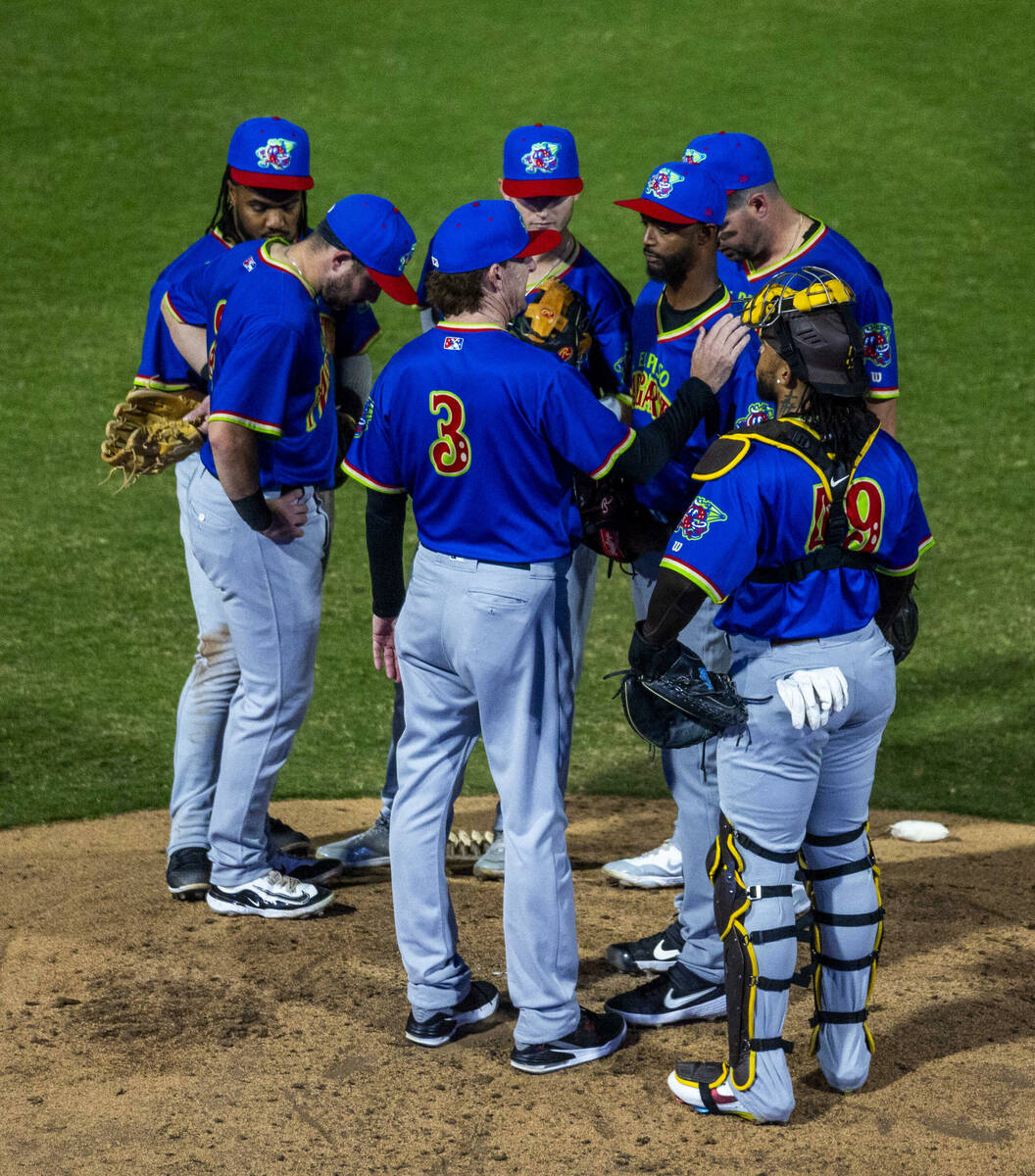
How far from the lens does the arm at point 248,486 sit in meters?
4.29

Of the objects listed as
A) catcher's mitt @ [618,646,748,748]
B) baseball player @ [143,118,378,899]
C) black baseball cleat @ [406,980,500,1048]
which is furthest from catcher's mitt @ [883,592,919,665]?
baseball player @ [143,118,378,899]

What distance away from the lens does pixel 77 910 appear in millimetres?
4699

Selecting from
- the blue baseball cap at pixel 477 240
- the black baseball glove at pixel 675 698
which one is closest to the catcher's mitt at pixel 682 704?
the black baseball glove at pixel 675 698

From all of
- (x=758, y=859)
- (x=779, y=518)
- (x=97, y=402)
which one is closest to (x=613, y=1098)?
(x=758, y=859)

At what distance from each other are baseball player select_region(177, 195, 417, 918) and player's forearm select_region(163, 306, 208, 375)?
361 millimetres

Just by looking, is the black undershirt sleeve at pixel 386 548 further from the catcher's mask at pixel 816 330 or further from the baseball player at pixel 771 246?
the baseball player at pixel 771 246

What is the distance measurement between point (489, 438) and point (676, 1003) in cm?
164

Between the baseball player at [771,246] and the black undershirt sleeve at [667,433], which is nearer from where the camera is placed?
the black undershirt sleeve at [667,433]

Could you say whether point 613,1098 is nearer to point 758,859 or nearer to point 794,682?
point 758,859

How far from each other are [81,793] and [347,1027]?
96.3 inches

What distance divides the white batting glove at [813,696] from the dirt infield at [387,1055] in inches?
39.8

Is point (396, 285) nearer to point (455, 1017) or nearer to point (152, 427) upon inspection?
point (152, 427)

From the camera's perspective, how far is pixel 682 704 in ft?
11.1

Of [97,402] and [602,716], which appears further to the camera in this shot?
[97,402]
